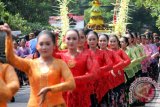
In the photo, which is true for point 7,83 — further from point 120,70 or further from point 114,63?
point 120,70

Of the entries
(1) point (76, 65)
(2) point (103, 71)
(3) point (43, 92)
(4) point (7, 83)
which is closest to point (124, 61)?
(2) point (103, 71)

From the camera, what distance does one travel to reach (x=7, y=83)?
16.2 feet

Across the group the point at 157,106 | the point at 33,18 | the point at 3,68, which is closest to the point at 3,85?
the point at 3,68

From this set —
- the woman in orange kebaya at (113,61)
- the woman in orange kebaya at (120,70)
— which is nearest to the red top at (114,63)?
the woman in orange kebaya at (113,61)

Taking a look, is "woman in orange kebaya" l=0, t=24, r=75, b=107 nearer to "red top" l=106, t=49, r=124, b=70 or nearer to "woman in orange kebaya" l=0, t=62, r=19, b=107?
"woman in orange kebaya" l=0, t=62, r=19, b=107

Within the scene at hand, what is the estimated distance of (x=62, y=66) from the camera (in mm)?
6109

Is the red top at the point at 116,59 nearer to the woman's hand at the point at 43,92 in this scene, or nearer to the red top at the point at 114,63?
the red top at the point at 114,63

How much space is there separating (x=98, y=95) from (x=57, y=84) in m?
3.16

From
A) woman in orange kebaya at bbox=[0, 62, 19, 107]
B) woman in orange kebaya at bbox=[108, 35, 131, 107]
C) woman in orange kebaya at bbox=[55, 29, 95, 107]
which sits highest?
woman in orange kebaya at bbox=[0, 62, 19, 107]

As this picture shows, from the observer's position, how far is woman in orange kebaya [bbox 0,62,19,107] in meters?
4.66

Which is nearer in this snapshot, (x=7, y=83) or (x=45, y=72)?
(x=7, y=83)

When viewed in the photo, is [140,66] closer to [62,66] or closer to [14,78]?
[62,66]

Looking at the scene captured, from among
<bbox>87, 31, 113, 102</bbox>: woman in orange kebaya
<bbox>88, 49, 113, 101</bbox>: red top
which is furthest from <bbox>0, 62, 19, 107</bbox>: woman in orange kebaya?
<bbox>88, 49, 113, 101</bbox>: red top

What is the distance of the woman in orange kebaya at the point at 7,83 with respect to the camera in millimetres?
4660
